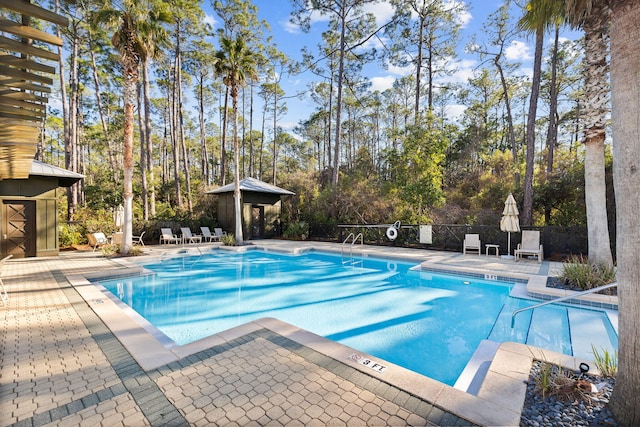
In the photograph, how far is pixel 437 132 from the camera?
13875mm

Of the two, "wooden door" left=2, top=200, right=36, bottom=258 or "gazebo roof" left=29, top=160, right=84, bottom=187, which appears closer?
"wooden door" left=2, top=200, right=36, bottom=258

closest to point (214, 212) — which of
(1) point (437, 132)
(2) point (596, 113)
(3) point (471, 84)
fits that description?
(1) point (437, 132)

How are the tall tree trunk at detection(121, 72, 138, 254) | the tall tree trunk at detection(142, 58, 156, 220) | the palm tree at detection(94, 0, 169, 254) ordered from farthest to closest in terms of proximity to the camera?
the tall tree trunk at detection(142, 58, 156, 220) → the tall tree trunk at detection(121, 72, 138, 254) → the palm tree at detection(94, 0, 169, 254)

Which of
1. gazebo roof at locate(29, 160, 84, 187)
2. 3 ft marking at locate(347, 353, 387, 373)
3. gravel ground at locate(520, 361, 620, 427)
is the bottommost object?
3 ft marking at locate(347, 353, 387, 373)

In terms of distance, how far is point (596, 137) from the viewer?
6062 mm

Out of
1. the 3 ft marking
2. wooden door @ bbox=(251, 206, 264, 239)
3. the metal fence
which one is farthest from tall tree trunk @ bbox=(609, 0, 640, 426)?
wooden door @ bbox=(251, 206, 264, 239)

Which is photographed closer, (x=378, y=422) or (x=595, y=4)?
(x=378, y=422)

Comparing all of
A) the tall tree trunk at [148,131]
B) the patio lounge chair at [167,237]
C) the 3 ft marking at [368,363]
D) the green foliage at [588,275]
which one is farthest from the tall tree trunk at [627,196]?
the tall tree trunk at [148,131]

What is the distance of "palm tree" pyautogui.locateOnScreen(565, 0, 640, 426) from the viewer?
6.16ft

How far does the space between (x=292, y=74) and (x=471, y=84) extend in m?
13.4

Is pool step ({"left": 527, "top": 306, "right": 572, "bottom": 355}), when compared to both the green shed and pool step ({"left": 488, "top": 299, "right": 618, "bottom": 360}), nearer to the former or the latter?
pool step ({"left": 488, "top": 299, "right": 618, "bottom": 360})

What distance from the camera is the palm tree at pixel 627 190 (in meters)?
1.88

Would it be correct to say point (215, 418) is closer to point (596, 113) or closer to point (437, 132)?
point (596, 113)

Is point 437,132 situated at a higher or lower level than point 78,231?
higher
